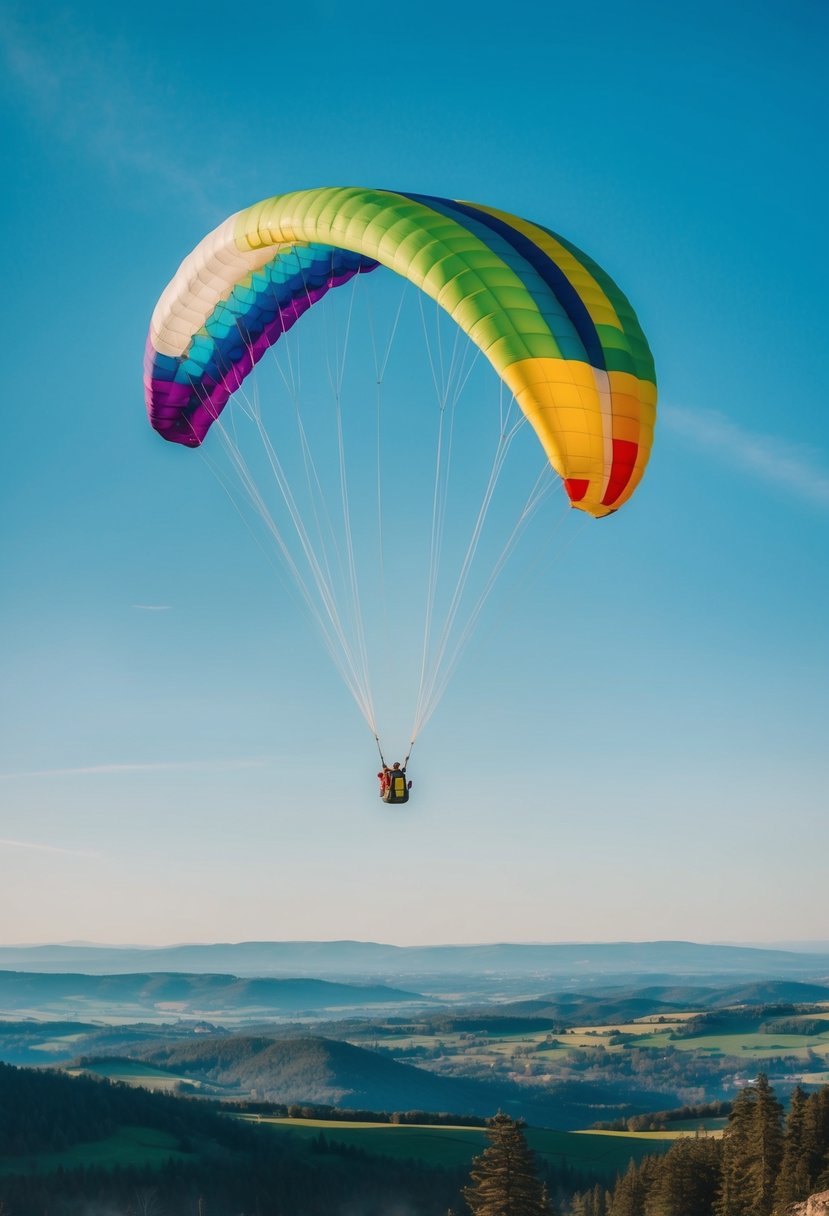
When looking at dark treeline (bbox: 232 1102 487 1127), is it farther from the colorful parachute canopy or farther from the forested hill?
the colorful parachute canopy

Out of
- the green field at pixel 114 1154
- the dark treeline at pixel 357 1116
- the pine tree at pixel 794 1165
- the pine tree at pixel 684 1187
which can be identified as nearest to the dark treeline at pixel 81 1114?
the green field at pixel 114 1154

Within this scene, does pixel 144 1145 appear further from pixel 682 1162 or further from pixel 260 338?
pixel 260 338

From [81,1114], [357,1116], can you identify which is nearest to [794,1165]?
[81,1114]

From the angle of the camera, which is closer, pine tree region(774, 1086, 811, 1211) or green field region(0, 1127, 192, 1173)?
pine tree region(774, 1086, 811, 1211)

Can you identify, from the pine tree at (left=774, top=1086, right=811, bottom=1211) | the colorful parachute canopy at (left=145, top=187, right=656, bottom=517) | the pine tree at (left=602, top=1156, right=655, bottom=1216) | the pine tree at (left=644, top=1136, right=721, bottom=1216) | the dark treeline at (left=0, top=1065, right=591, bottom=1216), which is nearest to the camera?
the colorful parachute canopy at (left=145, top=187, right=656, bottom=517)

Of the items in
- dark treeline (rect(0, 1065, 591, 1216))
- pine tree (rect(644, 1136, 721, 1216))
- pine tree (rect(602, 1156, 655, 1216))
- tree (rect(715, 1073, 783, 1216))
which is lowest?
dark treeline (rect(0, 1065, 591, 1216))

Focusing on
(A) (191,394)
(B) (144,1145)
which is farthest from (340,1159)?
(A) (191,394)

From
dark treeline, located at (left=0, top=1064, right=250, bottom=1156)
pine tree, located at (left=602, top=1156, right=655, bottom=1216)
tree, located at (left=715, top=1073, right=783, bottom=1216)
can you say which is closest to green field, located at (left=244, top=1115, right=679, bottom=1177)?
dark treeline, located at (left=0, top=1064, right=250, bottom=1156)

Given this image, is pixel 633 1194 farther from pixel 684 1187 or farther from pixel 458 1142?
pixel 458 1142
